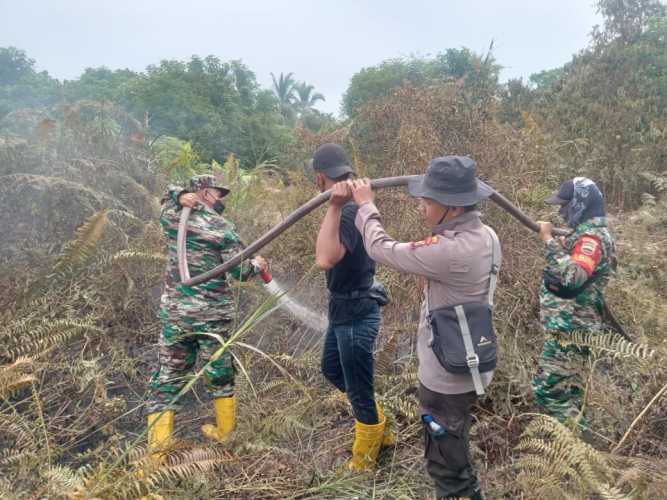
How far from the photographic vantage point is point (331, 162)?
9.11 feet

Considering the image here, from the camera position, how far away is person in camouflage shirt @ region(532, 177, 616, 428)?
10.1 ft

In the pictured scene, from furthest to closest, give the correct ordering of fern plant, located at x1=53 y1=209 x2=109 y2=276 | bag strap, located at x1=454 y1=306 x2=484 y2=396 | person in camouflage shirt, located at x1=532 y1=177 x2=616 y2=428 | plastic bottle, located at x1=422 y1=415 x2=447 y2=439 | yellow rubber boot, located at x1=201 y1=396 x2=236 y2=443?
fern plant, located at x1=53 y1=209 x2=109 y2=276 → yellow rubber boot, located at x1=201 y1=396 x2=236 y2=443 → person in camouflage shirt, located at x1=532 y1=177 x2=616 y2=428 → plastic bottle, located at x1=422 y1=415 x2=447 y2=439 → bag strap, located at x1=454 y1=306 x2=484 y2=396

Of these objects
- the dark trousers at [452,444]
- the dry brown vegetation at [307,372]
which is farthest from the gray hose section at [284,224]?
the dark trousers at [452,444]

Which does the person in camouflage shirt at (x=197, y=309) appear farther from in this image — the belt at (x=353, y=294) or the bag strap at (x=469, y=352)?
the bag strap at (x=469, y=352)

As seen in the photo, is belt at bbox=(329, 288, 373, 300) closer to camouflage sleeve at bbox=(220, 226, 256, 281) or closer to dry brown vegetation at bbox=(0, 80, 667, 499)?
dry brown vegetation at bbox=(0, 80, 667, 499)

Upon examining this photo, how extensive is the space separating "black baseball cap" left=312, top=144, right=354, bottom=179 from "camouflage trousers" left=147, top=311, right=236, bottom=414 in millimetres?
1369

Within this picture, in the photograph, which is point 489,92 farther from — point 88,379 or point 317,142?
point 88,379

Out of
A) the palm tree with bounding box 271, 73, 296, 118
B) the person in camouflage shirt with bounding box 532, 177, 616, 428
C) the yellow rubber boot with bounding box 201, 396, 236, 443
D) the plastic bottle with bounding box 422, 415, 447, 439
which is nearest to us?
the plastic bottle with bounding box 422, 415, 447, 439

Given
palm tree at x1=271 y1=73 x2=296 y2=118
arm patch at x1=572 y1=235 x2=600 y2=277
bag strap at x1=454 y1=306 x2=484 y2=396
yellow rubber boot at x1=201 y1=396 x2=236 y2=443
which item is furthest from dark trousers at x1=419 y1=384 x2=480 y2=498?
palm tree at x1=271 y1=73 x2=296 y2=118

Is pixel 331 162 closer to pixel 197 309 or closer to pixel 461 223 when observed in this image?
pixel 461 223

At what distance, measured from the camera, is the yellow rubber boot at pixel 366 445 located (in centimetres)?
297

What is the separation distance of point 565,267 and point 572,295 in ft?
0.89

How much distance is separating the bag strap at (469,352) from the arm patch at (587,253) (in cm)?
122

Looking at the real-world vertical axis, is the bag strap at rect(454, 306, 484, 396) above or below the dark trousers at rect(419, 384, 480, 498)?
above
